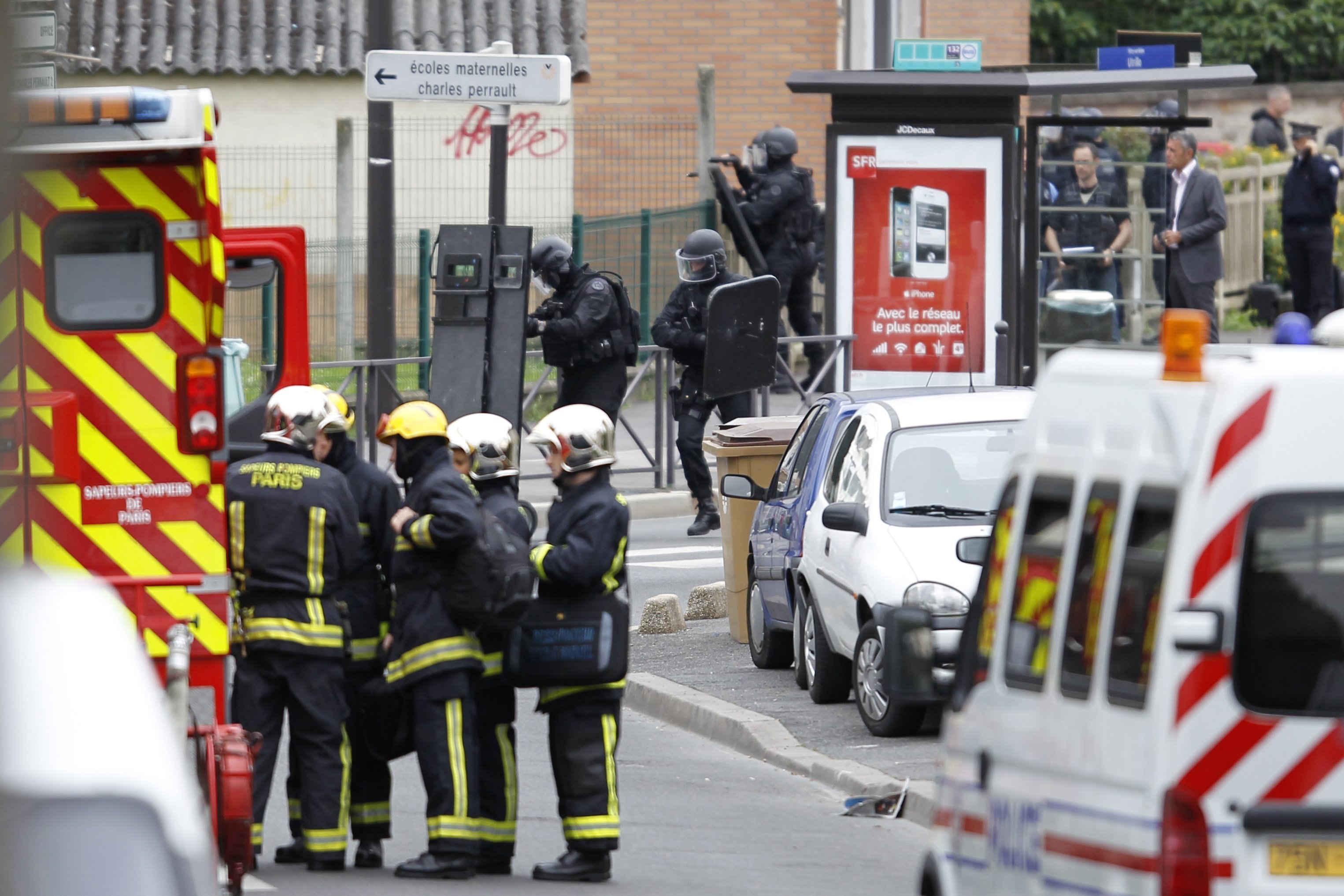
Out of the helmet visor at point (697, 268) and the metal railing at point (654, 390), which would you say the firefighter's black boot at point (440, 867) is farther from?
the metal railing at point (654, 390)

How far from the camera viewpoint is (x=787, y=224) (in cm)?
2042

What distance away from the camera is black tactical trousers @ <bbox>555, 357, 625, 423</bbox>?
1516 centimetres

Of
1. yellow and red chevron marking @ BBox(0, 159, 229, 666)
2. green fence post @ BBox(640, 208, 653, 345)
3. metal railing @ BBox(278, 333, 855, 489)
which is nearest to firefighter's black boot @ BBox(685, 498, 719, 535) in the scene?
metal railing @ BBox(278, 333, 855, 489)

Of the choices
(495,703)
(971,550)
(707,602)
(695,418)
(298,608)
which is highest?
(695,418)

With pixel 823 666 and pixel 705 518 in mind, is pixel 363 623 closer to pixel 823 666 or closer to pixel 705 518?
pixel 823 666

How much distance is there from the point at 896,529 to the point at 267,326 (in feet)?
33.0

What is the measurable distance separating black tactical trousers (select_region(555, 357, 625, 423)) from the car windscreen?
4.93 metres

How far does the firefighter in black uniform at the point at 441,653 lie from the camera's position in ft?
24.7

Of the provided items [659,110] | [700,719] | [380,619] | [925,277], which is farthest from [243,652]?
[659,110]

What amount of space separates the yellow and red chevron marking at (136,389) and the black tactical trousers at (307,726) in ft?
2.31

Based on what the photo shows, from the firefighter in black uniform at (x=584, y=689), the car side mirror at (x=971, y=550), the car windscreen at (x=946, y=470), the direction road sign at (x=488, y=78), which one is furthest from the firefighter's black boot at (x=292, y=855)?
the direction road sign at (x=488, y=78)

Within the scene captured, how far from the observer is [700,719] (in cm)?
1081

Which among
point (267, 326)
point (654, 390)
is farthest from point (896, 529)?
point (267, 326)

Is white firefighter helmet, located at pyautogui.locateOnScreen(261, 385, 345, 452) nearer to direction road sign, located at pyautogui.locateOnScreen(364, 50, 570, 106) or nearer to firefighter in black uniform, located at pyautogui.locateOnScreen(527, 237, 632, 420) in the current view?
direction road sign, located at pyautogui.locateOnScreen(364, 50, 570, 106)
